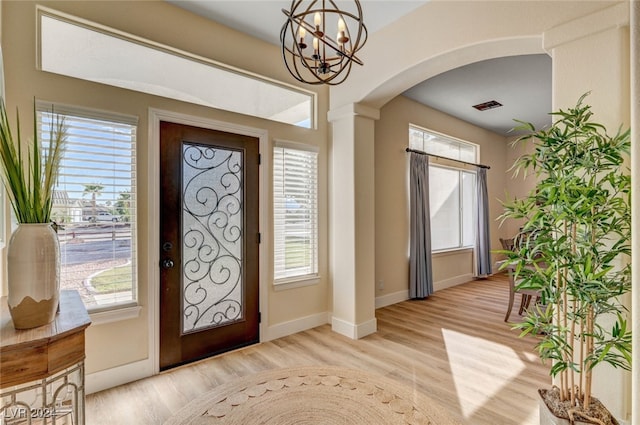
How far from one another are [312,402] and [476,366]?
161 cm

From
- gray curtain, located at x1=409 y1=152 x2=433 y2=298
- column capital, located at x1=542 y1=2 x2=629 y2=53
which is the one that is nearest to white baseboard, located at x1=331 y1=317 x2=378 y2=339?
gray curtain, located at x1=409 y1=152 x2=433 y2=298

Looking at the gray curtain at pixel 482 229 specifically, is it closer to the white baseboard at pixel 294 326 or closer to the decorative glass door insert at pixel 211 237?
the white baseboard at pixel 294 326

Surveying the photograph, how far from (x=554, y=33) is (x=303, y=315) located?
3.42 metres

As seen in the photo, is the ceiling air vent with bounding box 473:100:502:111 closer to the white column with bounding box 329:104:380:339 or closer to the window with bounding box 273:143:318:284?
the white column with bounding box 329:104:380:339

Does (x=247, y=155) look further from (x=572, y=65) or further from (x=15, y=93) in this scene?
(x=572, y=65)

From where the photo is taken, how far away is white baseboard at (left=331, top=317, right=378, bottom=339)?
351cm

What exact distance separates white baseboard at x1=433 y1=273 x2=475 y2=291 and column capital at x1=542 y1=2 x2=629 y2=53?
4219mm

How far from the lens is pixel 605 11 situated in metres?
1.98

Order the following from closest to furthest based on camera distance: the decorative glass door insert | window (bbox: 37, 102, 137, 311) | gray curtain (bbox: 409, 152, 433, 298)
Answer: window (bbox: 37, 102, 137, 311) < the decorative glass door insert < gray curtain (bbox: 409, 152, 433, 298)

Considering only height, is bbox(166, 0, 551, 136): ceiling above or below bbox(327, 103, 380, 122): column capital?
above

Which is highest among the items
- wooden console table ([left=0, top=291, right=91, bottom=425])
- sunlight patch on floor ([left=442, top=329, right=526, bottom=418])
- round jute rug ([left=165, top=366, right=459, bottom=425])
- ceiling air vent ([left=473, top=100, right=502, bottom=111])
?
ceiling air vent ([left=473, top=100, right=502, bottom=111])

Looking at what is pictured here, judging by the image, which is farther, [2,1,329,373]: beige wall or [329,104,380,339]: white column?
[329,104,380,339]: white column

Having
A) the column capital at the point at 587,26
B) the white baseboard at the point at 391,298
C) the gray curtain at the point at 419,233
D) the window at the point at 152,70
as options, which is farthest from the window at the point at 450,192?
the column capital at the point at 587,26

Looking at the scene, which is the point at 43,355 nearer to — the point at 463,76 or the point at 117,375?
the point at 117,375
